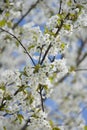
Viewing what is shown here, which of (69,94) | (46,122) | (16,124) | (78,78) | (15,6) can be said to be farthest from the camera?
(78,78)

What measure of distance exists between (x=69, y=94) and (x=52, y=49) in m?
7.35

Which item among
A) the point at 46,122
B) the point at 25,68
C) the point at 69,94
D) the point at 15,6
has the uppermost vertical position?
the point at 69,94

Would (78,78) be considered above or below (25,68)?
above

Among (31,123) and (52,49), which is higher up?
(52,49)

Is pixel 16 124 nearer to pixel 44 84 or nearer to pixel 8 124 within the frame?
pixel 8 124

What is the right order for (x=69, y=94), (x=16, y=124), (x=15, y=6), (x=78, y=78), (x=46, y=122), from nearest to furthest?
(x=46, y=122)
(x=16, y=124)
(x=15, y=6)
(x=69, y=94)
(x=78, y=78)

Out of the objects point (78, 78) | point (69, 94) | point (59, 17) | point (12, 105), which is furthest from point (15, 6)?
point (78, 78)

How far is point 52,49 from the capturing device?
368 cm

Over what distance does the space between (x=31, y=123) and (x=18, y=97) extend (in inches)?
11.3

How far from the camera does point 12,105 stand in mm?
3682

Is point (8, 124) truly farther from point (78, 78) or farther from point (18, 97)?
point (78, 78)

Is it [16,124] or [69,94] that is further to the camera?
[69,94]

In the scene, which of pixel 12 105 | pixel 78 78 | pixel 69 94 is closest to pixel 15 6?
pixel 12 105

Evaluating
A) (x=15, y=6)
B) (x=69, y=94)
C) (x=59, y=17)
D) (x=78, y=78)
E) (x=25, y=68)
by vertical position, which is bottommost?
(x=25, y=68)
